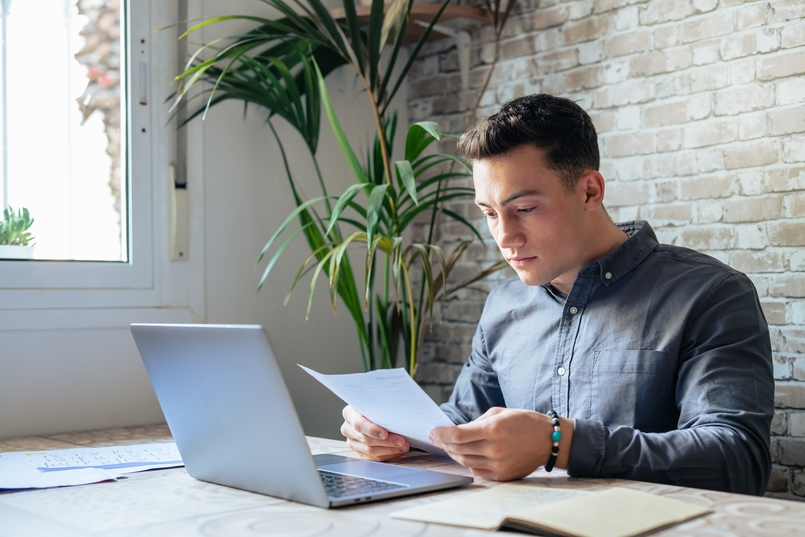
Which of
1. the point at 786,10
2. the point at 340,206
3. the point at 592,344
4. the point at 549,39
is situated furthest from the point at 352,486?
the point at 549,39

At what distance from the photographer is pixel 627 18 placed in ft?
8.22

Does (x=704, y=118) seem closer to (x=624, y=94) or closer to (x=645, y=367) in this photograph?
(x=624, y=94)

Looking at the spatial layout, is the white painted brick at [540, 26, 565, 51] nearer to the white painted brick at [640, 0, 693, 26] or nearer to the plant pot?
the white painted brick at [640, 0, 693, 26]

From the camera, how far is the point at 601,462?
1.28m

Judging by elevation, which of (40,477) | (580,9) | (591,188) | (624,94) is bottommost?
(40,477)

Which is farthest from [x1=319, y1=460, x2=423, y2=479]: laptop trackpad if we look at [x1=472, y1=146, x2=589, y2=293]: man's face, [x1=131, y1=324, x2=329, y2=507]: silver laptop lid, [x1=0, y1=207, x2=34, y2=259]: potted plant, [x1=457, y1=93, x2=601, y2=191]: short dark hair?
[x1=0, y1=207, x2=34, y2=259]: potted plant

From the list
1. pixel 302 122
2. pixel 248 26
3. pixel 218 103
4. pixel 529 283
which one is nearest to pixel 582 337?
pixel 529 283

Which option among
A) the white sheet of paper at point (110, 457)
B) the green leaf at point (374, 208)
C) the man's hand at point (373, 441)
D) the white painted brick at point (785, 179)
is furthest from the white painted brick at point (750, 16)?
the white sheet of paper at point (110, 457)

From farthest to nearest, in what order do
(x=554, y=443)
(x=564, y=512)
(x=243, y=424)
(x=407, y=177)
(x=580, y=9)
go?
1. (x=580, y=9)
2. (x=407, y=177)
3. (x=554, y=443)
4. (x=243, y=424)
5. (x=564, y=512)

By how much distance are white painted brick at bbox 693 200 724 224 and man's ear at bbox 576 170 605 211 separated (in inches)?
27.7

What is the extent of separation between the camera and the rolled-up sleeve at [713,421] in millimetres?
1293

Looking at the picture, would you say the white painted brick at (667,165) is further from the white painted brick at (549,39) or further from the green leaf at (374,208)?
the green leaf at (374,208)

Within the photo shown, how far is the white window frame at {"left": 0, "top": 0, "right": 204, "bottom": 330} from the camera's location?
2289 mm

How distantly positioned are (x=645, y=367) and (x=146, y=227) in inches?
61.3
